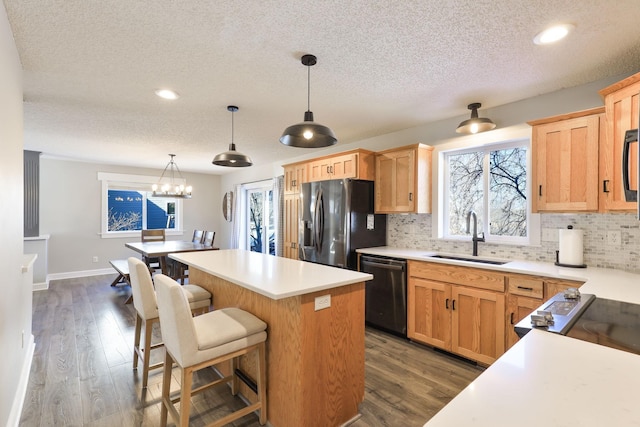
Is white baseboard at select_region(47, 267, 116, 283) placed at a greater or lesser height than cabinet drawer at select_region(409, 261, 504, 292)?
lesser

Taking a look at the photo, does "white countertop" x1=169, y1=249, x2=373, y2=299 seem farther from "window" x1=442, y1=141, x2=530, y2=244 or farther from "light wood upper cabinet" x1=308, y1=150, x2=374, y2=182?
"window" x1=442, y1=141, x2=530, y2=244

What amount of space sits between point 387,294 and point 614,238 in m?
1.92

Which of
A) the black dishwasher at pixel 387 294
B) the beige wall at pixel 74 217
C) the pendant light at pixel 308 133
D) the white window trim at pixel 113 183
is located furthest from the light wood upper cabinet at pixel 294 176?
the beige wall at pixel 74 217

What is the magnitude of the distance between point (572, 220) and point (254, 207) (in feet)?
18.7

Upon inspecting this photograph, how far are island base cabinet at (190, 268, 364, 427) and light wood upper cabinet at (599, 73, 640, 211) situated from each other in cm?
176

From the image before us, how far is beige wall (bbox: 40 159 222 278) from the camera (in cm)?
587

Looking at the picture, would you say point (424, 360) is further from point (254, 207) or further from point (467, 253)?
point (254, 207)

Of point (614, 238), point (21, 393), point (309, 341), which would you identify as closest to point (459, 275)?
point (614, 238)

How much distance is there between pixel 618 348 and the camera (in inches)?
39.3

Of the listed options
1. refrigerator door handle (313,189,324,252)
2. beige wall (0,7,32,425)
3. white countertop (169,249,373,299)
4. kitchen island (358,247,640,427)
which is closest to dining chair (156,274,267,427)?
white countertop (169,249,373,299)

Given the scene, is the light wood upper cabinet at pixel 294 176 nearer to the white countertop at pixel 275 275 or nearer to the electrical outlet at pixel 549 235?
the white countertop at pixel 275 275

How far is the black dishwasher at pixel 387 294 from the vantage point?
3.16 meters

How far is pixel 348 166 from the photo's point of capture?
3.73 metres

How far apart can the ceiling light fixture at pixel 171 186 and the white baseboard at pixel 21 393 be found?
9.84ft
